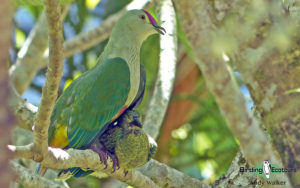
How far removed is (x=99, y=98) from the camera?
3.20 m


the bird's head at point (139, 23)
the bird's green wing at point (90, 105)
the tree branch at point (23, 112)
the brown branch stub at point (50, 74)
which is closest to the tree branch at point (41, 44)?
the bird's head at point (139, 23)

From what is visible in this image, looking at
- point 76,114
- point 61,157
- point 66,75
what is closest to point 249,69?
point 61,157

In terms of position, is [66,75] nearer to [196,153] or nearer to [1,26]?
[196,153]

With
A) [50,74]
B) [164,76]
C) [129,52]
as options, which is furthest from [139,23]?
[50,74]

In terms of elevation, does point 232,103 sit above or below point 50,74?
below

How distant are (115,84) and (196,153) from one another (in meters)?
2.21

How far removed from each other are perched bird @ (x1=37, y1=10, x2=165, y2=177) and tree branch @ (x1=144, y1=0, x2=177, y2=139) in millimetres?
328

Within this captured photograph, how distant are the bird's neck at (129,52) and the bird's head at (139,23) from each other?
64 mm

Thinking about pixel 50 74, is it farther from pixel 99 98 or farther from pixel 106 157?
pixel 99 98

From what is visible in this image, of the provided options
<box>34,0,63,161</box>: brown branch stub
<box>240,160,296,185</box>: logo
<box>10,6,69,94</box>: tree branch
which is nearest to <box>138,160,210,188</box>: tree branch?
<box>240,160,296,185</box>: logo

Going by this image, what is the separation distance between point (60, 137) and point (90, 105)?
0.28 meters

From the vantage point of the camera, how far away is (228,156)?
15.8ft

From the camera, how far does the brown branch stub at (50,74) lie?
1784 millimetres

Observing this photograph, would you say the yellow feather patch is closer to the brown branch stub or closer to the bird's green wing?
the bird's green wing
